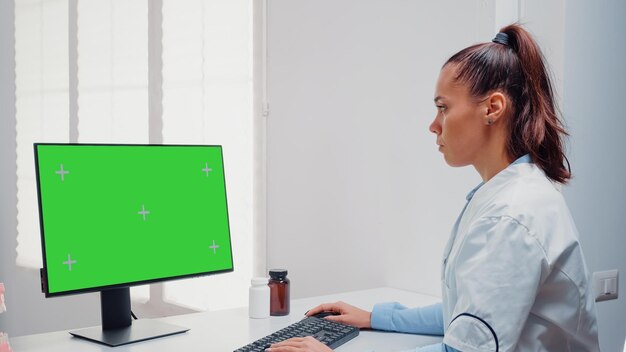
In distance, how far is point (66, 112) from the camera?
11.2 ft

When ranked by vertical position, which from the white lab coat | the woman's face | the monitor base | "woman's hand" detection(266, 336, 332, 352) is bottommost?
the monitor base

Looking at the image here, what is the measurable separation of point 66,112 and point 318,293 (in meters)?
1.77

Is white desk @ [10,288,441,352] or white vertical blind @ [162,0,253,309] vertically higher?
white vertical blind @ [162,0,253,309]

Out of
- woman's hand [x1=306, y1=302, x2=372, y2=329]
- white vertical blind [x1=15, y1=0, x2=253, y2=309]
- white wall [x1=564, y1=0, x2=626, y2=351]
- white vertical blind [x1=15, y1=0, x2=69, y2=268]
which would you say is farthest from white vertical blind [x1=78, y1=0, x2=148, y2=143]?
white wall [x1=564, y1=0, x2=626, y2=351]

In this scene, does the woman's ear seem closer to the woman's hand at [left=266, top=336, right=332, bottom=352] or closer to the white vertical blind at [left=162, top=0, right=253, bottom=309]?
the woman's hand at [left=266, top=336, right=332, bottom=352]

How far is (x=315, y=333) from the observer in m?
1.45

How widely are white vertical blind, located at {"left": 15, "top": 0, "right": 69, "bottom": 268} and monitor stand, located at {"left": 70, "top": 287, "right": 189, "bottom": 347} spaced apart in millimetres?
2094

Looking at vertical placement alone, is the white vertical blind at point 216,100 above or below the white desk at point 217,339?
above

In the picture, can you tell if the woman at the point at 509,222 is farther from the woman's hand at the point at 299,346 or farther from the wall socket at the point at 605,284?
the wall socket at the point at 605,284

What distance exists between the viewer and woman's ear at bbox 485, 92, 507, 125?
1.21 m

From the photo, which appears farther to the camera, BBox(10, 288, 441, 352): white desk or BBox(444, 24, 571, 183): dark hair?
BBox(10, 288, 441, 352): white desk

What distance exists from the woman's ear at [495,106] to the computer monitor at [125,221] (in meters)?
0.74

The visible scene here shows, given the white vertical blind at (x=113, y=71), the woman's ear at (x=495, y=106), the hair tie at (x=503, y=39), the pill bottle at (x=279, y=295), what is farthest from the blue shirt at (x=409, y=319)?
the white vertical blind at (x=113, y=71)

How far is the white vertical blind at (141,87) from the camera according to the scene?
2.76 meters
